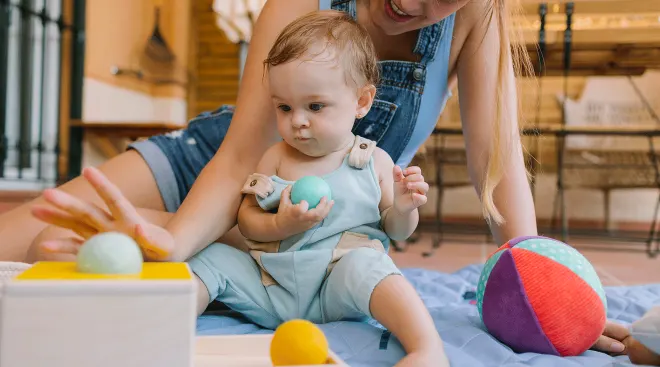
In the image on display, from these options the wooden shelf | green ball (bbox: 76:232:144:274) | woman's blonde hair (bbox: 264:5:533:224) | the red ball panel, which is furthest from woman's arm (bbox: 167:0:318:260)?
the wooden shelf

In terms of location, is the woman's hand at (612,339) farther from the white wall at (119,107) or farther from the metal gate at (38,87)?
the white wall at (119,107)

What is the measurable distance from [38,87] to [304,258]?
379 centimetres

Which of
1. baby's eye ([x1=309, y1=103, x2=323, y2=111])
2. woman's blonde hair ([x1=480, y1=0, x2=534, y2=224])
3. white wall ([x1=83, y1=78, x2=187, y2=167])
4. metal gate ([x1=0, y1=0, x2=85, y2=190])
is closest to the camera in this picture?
baby's eye ([x1=309, y1=103, x2=323, y2=111])

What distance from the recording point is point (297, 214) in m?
0.95

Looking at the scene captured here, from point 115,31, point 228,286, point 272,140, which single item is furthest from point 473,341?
point 115,31

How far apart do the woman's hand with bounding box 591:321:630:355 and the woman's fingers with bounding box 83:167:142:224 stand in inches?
26.9

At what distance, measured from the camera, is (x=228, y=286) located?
3.44ft

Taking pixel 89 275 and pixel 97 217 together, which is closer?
pixel 89 275

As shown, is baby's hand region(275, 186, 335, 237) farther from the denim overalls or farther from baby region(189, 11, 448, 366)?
the denim overalls

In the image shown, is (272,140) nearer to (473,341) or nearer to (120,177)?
(120,177)

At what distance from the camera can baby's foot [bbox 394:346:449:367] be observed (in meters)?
0.77

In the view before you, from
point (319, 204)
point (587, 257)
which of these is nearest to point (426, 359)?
point (319, 204)

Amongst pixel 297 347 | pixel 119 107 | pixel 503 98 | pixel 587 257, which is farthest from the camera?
pixel 119 107

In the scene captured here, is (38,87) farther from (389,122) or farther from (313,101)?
(313,101)
